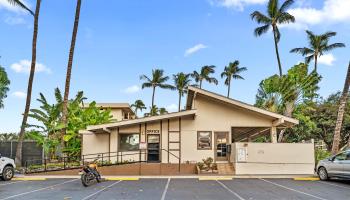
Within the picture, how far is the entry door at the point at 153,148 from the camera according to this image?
888 inches

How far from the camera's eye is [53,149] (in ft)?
79.0

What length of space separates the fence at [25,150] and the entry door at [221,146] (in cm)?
1179

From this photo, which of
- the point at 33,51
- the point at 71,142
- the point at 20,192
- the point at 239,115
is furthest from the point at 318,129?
the point at 20,192

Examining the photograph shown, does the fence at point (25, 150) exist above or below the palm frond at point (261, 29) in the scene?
below

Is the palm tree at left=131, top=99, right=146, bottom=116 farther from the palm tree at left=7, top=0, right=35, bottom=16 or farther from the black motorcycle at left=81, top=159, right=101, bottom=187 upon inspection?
the black motorcycle at left=81, top=159, right=101, bottom=187

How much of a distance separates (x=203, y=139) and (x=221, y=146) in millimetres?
1160

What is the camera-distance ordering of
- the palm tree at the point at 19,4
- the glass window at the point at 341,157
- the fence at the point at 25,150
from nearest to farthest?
1. the glass window at the point at 341,157
2. the palm tree at the point at 19,4
3. the fence at the point at 25,150

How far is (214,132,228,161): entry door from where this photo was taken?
22.4 m

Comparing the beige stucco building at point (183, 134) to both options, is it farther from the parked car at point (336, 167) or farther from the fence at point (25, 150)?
the parked car at point (336, 167)

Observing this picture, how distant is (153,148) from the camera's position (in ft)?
74.3

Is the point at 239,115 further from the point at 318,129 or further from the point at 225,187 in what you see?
the point at 318,129

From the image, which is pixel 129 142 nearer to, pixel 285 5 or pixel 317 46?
pixel 285 5

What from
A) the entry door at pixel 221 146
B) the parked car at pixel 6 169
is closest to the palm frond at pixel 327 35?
the entry door at pixel 221 146

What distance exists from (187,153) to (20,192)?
11290mm
